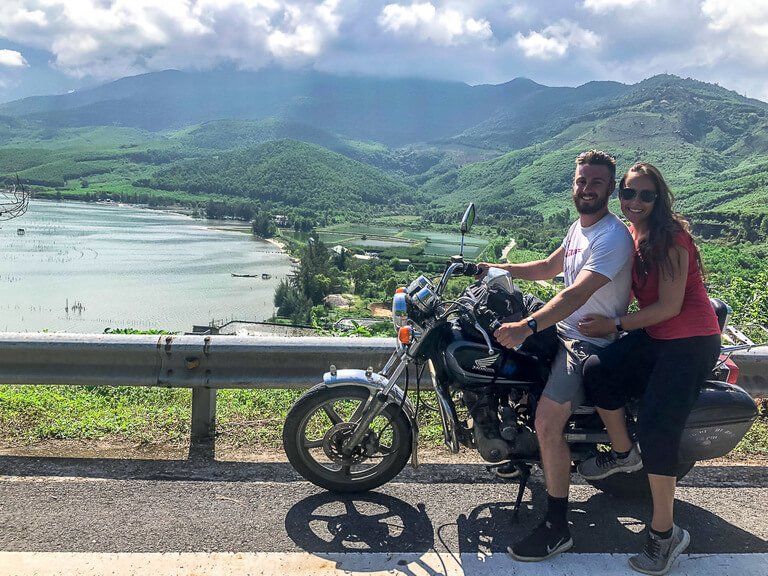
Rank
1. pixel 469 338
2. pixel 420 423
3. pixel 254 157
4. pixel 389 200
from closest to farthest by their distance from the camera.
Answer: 1. pixel 469 338
2. pixel 420 423
3. pixel 389 200
4. pixel 254 157

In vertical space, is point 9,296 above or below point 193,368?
below

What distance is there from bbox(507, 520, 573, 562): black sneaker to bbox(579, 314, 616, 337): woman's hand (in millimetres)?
897

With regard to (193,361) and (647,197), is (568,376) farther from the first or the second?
(193,361)

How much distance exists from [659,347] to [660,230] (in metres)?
0.53

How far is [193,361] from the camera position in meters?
3.80

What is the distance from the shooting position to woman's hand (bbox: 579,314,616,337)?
9.33ft

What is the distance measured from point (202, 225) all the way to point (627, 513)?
10065 centimetres

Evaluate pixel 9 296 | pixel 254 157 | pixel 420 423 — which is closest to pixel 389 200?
pixel 254 157

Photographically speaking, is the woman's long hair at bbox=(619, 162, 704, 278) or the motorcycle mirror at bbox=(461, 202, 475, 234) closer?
the woman's long hair at bbox=(619, 162, 704, 278)

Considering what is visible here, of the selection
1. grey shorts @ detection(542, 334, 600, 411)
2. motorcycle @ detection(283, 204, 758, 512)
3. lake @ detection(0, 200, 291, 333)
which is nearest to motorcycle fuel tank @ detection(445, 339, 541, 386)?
motorcycle @ detection(283, 204, 758, 512)

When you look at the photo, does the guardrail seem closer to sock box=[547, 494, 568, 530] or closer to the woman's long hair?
sock box=[547, 494, 568, 530]

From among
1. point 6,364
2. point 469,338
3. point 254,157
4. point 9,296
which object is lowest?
point 9,296

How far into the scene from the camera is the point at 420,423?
14.3 ft

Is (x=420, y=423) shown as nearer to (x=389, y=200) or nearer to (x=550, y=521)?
(x=550, y=521)
